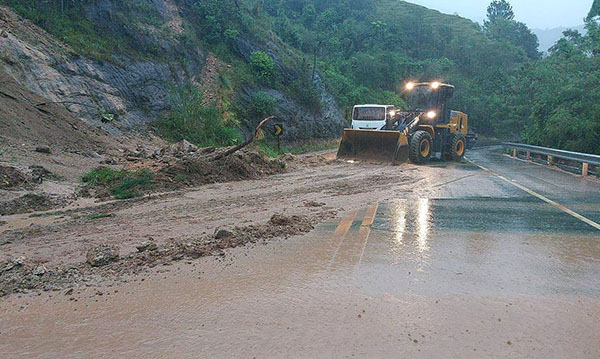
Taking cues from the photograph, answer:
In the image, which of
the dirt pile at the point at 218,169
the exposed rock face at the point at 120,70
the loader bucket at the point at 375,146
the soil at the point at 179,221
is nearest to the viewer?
the soil at the point at 179,221

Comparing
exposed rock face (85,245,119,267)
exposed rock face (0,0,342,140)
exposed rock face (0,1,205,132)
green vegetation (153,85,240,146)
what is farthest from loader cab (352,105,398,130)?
exposed rock face (85,245,119,267)

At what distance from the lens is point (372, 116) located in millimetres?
23719

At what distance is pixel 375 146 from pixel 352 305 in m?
14.8

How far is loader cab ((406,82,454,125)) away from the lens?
2036 cm

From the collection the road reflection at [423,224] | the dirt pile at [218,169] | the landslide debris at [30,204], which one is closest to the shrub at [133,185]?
the dirt pile at [218,169]

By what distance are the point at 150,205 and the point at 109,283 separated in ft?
14.1

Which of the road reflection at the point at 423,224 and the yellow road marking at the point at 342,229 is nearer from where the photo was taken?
the yellow road marking at the point at 342,229

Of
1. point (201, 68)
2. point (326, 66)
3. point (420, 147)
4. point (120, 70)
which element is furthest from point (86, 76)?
point (326, 66)

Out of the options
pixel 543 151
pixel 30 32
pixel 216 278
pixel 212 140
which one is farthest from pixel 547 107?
pixel 30 32

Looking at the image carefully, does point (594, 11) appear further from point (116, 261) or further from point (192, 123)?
point (116, 261)

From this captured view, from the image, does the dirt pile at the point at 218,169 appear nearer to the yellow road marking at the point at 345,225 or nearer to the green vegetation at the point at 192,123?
the yellow road marking at the point at 345,225

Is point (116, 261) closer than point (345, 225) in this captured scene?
Yes

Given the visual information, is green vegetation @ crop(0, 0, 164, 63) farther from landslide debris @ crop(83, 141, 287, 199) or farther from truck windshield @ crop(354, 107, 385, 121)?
truck windshield @ crop(354, 107, 385, 121)

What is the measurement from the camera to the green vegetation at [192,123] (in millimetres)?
22406
